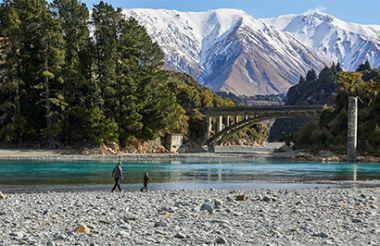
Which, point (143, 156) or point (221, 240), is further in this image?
point (143, 156)

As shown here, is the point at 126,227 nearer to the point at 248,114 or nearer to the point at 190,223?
the point at 190,223

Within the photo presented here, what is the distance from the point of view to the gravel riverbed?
32.2 ft

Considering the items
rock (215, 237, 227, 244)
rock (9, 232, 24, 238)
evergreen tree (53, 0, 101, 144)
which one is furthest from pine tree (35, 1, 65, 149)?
rock (215, 237, 227, 244)

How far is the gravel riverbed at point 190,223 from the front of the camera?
32.2 ft

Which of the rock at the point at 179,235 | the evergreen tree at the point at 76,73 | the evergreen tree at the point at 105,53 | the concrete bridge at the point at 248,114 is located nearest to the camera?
the rock at the point at 179,235

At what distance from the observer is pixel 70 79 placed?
63812 millimetres

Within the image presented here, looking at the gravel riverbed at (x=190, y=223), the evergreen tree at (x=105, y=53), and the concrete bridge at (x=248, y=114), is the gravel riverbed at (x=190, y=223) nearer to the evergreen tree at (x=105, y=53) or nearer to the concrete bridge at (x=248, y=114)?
the evergreen tree at (x=105, y=53)

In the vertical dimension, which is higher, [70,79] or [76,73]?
[76,73]

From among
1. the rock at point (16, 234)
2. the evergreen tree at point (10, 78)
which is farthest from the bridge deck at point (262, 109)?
the rock at point (16, 234)

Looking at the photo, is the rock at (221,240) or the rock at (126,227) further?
the rock at (126,227)

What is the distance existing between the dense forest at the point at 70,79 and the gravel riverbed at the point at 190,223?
49.3 metres

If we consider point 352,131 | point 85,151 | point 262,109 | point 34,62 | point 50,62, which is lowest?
point 85,151

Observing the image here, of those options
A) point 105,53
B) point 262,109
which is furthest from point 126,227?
point 262,109

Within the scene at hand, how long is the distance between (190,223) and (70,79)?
56.0 m
